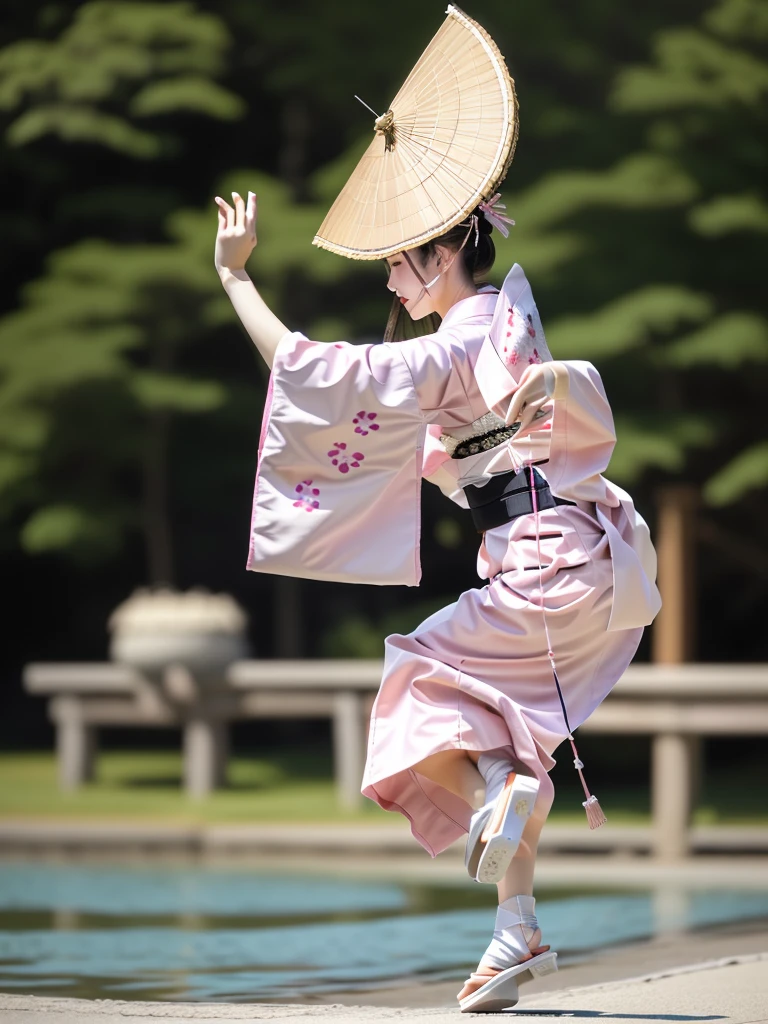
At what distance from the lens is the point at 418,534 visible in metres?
2.73

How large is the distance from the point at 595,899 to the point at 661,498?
8.25 feet

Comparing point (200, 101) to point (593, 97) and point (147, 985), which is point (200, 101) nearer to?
point (593, 97)

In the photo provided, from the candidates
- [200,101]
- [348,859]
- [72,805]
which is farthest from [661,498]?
[200,101]

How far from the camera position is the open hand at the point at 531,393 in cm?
260

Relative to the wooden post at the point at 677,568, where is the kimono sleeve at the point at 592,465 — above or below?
below

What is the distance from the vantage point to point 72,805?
7371 millimetres

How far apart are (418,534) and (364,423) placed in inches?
8.6

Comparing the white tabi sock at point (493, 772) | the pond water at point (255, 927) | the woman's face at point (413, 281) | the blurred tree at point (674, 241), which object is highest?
the blurred tree at point (674, 241)

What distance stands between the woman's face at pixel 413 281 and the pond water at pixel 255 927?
1.43 metres

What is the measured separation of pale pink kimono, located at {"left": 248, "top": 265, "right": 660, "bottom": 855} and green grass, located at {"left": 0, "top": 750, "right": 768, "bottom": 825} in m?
3.93

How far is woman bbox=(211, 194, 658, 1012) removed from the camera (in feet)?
8.70

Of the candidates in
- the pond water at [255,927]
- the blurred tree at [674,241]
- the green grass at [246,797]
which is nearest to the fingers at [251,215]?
the pond water at [255,927]

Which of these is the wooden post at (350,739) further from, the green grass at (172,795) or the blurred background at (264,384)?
the green grass at (172,795)

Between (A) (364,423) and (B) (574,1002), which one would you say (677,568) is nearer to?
(B) (574,1002)
